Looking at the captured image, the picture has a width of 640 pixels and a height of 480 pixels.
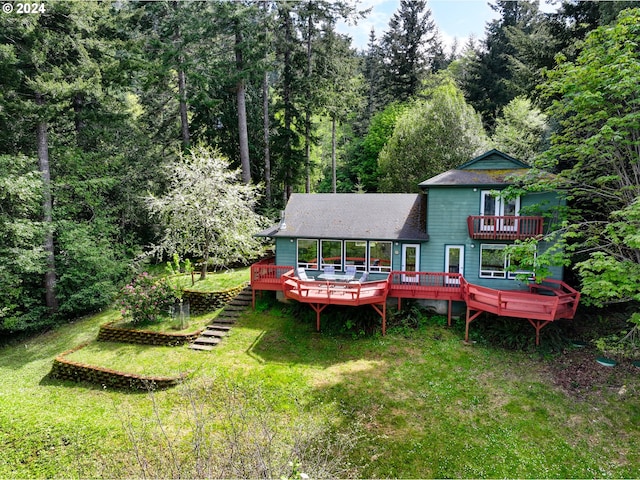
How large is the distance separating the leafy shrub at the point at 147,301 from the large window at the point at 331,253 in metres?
6.71

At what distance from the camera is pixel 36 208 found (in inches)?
618

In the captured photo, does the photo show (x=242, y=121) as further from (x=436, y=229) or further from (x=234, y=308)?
(x=436, y=229)

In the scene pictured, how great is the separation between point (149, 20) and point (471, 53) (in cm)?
3016

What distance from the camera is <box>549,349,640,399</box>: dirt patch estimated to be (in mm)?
10014

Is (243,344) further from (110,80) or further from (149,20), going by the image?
(149,20)

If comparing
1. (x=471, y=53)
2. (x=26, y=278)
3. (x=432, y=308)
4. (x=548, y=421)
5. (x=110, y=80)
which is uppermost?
(x=471, y=53)

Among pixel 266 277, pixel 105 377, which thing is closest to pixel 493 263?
pixel 266 277

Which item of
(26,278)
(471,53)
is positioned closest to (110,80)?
(26,278)

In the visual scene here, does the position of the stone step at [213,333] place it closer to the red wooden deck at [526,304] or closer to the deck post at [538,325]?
the red wooden deck at [526,304]

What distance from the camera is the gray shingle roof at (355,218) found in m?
15.4

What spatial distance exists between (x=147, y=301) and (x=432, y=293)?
37.6 ft

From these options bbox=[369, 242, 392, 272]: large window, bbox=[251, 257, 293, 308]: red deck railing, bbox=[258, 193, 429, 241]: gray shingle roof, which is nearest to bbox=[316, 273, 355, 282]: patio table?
bbox=[369, 242, 392, 272]: large window

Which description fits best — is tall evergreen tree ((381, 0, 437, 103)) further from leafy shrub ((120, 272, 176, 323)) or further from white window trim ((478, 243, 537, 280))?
leafy shrub ((120, 272, 176, 323))

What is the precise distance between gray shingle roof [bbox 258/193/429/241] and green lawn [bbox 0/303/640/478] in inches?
170
